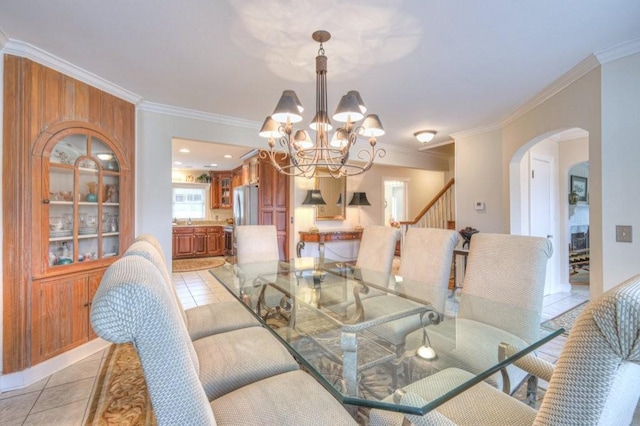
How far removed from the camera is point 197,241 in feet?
24.1

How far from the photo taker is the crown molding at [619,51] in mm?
2043

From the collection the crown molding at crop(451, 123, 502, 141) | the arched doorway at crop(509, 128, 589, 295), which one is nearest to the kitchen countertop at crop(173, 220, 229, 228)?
the crown molding at crop(451, 123, 502, 141)

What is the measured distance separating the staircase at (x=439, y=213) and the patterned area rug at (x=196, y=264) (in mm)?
4079

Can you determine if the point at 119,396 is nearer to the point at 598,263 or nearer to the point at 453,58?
the point at 453,58

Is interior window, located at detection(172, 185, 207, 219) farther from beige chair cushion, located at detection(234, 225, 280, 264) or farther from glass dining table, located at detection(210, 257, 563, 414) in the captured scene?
glass dining table, located at detection(210, 257, 563, 414)

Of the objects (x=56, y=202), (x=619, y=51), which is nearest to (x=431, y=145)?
(x=619, y=51)

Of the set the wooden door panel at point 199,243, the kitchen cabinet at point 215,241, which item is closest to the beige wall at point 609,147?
the kitchen cabinet at point 215,241

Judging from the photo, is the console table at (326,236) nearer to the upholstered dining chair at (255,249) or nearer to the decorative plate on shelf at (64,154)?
the upholstered dining chair at (255,249)

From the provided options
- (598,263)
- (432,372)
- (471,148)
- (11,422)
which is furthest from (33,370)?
(471,148)

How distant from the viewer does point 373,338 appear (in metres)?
1.67

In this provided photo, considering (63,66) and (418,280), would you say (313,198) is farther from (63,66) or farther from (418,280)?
(63,66)

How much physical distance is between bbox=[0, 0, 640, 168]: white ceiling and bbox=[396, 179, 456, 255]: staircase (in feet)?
7.76

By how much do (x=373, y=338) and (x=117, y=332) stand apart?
1357 mm

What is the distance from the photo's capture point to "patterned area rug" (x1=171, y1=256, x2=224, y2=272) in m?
6.12
